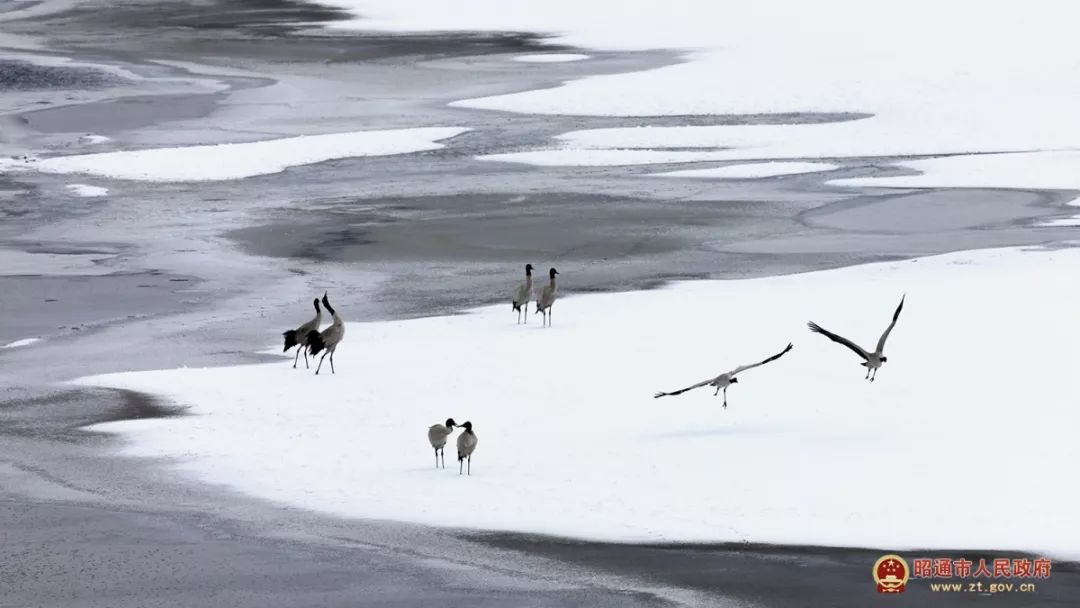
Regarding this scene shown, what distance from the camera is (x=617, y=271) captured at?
21.9 metres

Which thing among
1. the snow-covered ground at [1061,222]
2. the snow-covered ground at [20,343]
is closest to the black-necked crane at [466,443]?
the snow-covered ground at [20,343]

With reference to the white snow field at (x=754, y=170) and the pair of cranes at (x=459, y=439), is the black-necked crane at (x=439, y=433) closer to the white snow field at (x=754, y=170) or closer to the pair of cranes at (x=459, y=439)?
the pair of cranes at (x=459, y=439)

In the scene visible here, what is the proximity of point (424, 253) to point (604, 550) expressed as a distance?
12.9m

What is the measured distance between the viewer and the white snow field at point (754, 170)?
29.8m

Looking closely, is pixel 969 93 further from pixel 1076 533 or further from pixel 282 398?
pixel 1076 533

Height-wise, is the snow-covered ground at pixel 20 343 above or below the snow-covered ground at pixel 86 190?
below

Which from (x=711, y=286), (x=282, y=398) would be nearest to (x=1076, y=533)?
(x=282, y=398)

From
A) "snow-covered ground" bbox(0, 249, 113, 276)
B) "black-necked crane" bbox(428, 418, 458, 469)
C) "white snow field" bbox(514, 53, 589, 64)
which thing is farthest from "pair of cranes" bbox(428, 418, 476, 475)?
"white snow field" bbox(514, 53, 589, 64)

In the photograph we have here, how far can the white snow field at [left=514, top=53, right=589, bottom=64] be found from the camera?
47.6m

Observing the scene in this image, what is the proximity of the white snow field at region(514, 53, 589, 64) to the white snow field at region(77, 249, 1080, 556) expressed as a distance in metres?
28.7

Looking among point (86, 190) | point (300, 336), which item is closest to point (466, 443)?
point (300, 336)

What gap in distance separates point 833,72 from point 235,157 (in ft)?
52.4

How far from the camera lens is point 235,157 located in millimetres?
32094

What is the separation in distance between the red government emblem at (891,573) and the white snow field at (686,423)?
401 millimetres
